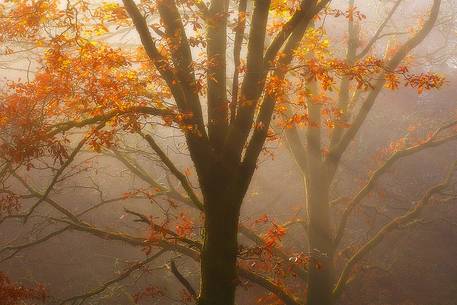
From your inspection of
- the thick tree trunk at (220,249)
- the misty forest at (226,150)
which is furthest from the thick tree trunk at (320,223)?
the thick tree trunk at (220,249)

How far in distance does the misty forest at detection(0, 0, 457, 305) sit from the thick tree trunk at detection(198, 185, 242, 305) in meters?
0.02

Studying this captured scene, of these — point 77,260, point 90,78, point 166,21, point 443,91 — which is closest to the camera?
point 166,21

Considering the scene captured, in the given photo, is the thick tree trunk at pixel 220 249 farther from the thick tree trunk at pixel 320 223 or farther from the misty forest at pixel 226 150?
the thick tree trunk at pixel 320 223

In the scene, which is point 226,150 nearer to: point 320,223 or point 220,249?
point 220,249

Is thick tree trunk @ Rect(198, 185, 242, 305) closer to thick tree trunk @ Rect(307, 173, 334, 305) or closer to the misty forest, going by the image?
the misty forest

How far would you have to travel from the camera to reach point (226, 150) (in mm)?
4707

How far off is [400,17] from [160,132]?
72.9 feet

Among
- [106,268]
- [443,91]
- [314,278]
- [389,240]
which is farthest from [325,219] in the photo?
[443,91]

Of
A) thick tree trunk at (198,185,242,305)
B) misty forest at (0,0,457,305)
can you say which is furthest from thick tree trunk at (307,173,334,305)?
thick tree trunk at (198,185,242,305)

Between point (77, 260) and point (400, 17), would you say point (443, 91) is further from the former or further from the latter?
point (77, 260)

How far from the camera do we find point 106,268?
2034 cm

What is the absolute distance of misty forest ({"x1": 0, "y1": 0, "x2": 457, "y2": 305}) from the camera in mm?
4773

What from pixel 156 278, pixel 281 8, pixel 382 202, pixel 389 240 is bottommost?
pixel 156 278

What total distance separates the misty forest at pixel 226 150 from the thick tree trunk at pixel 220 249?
0.02 m
